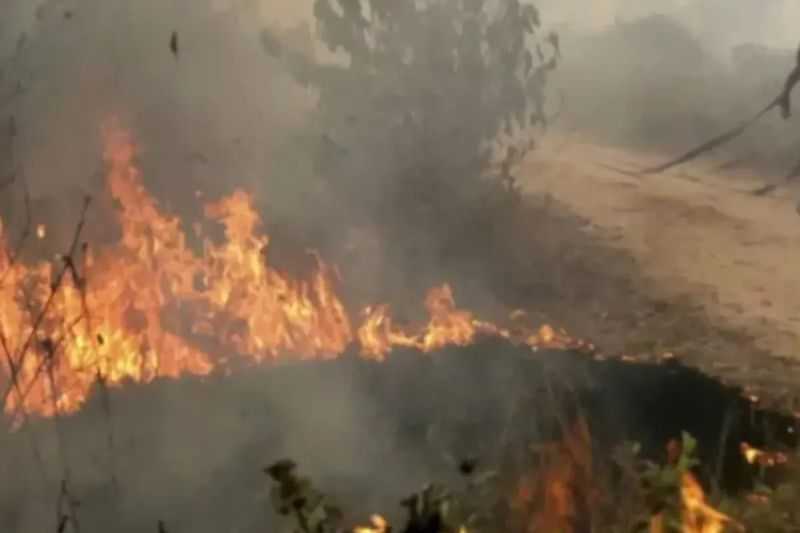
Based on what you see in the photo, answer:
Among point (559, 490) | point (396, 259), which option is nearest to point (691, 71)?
point (396, 259)

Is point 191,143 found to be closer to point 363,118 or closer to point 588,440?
point 363,118

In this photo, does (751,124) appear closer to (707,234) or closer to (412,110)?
(707,234)

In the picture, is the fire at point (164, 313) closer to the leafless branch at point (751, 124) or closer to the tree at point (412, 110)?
the tree at point (412, 110)

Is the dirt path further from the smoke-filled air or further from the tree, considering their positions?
the tree

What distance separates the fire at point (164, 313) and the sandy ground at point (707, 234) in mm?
300

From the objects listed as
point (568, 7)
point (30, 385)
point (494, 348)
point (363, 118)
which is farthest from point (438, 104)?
point (30, 385)

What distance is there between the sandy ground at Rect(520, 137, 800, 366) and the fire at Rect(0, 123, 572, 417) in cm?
30

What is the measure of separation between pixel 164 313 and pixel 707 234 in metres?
1.43

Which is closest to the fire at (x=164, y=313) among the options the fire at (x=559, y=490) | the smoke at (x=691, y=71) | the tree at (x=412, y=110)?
the tree at (x=412, y=110)

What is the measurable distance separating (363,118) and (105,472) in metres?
1.11

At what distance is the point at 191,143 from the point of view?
3.26 metres

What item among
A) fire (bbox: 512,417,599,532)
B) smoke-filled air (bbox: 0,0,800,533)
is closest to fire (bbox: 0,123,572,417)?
smoke-filled air (bbox: 0,0,800,533)

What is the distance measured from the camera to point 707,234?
270 centimetres

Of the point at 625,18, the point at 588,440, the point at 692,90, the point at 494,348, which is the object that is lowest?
the point at 588,440
